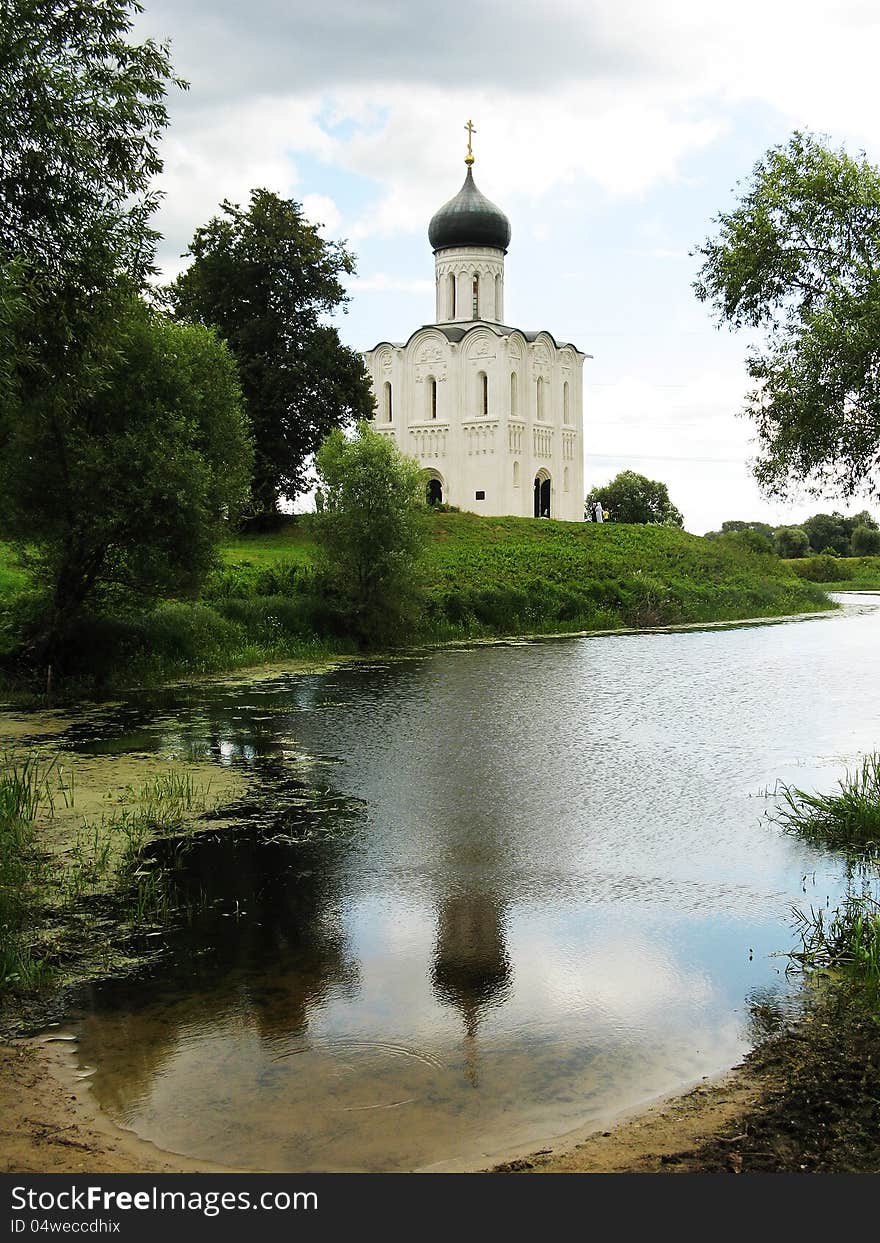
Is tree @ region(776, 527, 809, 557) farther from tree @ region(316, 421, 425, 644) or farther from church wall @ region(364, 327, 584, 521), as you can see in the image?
tree @ region(316, 421, 425, 644)

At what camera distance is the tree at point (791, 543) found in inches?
3794

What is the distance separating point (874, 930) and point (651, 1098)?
2.16 m

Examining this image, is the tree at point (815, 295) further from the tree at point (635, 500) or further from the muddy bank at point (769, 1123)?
the tree at point (635, 500)

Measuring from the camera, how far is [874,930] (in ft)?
23.1

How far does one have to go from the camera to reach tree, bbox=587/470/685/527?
8312 centimetres

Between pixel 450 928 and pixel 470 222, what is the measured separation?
53702 millimetres

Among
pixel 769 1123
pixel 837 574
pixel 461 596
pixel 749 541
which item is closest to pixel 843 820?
pixel 769 1123

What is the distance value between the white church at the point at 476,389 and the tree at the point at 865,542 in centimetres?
4598

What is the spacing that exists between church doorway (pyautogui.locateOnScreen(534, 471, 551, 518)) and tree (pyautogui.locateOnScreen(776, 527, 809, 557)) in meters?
41.5

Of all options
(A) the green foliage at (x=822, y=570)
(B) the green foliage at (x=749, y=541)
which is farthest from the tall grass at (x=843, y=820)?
(A) the green foliage at (x=822, y=570)

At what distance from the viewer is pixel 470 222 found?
57.3m

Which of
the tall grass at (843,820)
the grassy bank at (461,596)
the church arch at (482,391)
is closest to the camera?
the tall grass at (843,820)

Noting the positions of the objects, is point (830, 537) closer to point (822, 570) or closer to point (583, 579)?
point (822, 570)

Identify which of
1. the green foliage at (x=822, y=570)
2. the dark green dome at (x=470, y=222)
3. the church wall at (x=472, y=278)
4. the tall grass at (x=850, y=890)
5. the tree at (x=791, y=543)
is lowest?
the tall grass at (x=850, y=890)
